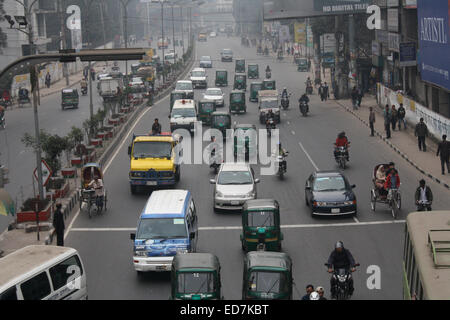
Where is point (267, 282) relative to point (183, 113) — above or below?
below

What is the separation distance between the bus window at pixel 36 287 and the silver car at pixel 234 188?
12.9 m

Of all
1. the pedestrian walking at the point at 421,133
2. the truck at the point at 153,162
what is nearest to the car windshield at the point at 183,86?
the pedestrian walking at the point at 421,133

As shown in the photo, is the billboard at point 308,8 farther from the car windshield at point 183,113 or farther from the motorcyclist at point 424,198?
the motorcyclist at point 424,198

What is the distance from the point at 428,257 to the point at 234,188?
1701 centimetres

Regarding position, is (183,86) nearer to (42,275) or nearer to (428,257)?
(42,275)

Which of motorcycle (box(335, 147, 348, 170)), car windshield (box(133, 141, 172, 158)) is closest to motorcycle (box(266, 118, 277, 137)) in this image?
motorcycle (box(335, 147, 348, 170))

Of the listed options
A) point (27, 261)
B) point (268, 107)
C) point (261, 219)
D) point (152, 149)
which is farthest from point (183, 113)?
point (27, 261)

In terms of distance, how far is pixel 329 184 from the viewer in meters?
27.4

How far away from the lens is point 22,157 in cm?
4116

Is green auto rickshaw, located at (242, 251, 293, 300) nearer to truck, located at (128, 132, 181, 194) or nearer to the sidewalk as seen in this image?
truck, located at (128, 132, 181, 194)

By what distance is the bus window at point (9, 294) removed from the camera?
1446cm

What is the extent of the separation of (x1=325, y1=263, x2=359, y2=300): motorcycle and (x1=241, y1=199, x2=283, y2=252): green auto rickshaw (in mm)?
4777
